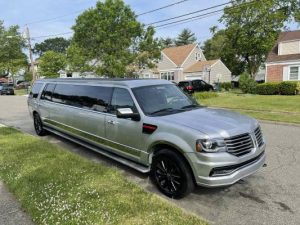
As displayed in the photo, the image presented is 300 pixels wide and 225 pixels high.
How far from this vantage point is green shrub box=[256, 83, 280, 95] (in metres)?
23.7

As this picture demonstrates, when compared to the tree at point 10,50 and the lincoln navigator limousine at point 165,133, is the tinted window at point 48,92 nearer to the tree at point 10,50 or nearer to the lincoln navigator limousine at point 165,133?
the lincoln navigator limousine at point 165,133

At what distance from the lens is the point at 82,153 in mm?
7074

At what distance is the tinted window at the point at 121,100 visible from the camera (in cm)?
520

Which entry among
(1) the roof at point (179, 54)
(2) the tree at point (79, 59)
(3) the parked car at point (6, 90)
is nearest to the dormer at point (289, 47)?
(1) the roof at point (179, 54)

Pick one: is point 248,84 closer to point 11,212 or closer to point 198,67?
point 198,67

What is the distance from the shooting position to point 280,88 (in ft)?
76.9

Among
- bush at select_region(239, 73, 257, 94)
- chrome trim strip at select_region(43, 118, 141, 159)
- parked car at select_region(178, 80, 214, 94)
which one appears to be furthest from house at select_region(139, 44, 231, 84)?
chrome trim strip at select_region(43, 118, 141, 159)

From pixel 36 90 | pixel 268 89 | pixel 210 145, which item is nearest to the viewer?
pixel 210 145

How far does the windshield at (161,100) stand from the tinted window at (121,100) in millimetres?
144

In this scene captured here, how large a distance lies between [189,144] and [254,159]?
3.63ft

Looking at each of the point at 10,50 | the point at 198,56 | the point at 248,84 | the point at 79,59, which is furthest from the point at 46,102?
the point at 10,50

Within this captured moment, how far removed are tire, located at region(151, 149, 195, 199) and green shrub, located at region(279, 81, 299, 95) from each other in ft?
69.6

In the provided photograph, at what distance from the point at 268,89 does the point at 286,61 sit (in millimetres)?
6440

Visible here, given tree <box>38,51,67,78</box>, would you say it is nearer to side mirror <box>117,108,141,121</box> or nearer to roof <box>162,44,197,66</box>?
roof <box>162,44,197,66</box>
